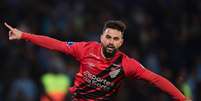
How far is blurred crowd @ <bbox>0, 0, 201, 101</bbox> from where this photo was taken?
13898mm

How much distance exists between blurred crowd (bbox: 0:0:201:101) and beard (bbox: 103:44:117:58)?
10.9ft

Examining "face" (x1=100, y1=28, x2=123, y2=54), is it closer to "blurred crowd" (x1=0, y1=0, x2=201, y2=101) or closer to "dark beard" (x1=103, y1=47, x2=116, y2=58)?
"dark beard" (x1=103, y1=47, x2=116, y2=58)

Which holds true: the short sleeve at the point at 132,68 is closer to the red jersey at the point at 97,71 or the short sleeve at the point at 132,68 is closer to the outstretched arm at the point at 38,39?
the red jersey at the point at 97,71

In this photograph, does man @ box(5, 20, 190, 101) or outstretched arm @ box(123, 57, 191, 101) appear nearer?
outstretched arm @ box(123, 57, 191, 101)

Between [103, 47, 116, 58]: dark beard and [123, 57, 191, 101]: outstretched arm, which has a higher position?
[103, 47, 116, 58]: dark beard

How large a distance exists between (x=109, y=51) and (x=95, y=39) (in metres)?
5.34

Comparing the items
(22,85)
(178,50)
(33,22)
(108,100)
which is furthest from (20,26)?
(108,100)

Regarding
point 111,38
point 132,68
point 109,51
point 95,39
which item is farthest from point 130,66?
point 95,39

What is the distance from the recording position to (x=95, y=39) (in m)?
15.0

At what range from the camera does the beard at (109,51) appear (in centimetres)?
954

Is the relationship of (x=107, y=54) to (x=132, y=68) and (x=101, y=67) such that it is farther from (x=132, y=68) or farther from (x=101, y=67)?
(x=132, y=68)

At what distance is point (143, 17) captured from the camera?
16.0m

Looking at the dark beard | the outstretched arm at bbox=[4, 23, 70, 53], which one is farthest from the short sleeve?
the outstretched arm at bbox=[4, 23, 70, 53]

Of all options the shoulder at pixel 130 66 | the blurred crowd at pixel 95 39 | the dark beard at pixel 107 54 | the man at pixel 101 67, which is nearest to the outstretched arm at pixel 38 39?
the man at pixel 101 67
